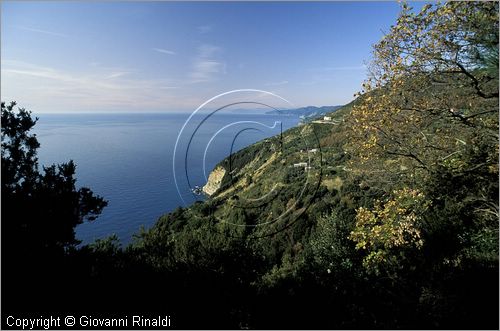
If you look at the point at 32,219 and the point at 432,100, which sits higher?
the point at 432,100

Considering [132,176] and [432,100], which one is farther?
[132,176]

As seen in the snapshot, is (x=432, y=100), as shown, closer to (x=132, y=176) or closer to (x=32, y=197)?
(x=32, y=197)

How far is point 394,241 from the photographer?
27.4 feet

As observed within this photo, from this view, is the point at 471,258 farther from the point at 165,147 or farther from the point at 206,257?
the point at 165,147

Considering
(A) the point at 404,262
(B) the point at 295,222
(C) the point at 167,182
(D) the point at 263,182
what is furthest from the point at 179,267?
(C) the point at 167,182

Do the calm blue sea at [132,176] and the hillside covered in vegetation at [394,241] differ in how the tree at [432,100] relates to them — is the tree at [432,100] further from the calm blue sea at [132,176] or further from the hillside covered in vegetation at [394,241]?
the calm blue sea at [132,176]

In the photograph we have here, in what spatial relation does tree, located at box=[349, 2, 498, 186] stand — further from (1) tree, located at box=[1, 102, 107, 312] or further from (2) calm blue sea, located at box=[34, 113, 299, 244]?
(2) calm blue sea, located at box=[34, 113, 299, 244]

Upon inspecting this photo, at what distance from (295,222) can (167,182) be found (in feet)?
214

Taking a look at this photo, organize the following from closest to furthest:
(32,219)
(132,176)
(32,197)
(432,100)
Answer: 1. (432,100)
2. (32,219)
3. (32,197)
4. (132,176)

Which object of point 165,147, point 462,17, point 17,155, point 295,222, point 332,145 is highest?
point 165,147

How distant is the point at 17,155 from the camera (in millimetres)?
11656

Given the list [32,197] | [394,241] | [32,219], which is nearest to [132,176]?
[32,197]

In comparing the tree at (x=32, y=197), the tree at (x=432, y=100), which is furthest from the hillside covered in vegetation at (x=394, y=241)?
the tree at (x=32, y=197)

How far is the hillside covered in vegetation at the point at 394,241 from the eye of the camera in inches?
310
